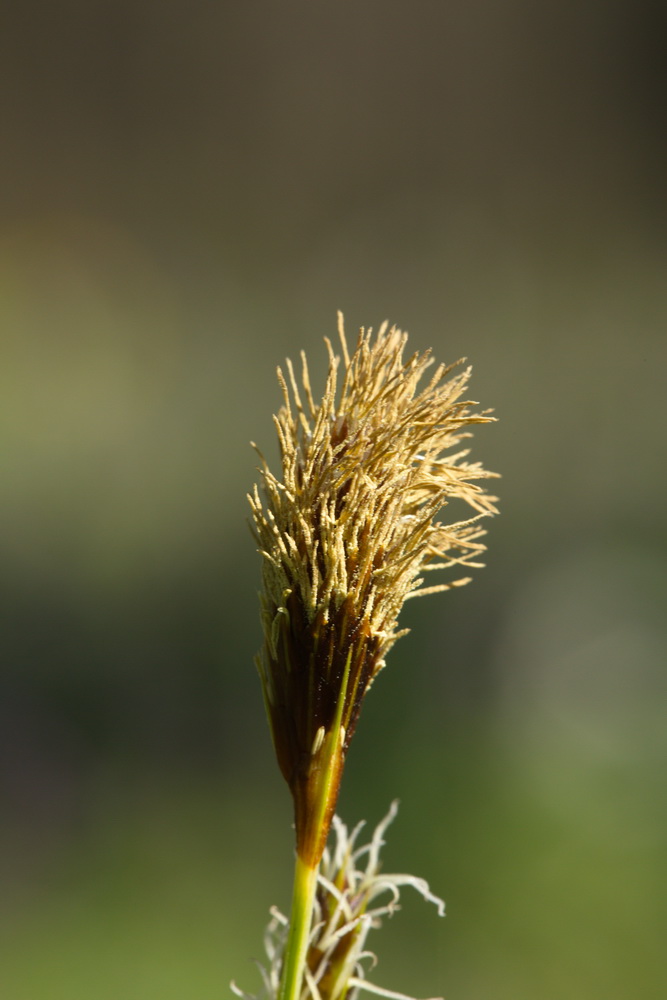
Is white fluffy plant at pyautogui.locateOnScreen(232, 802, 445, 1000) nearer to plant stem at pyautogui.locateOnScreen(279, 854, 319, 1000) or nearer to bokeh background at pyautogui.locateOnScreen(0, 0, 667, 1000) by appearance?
plant stem at pyautogui.locateOnScreen(279, 854, 319, 1000)

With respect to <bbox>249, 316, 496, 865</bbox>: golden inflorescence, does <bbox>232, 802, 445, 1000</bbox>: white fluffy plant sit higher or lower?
lower

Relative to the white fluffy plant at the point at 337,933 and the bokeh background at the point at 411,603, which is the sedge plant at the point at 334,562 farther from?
the bokeh background at the point at 411,603

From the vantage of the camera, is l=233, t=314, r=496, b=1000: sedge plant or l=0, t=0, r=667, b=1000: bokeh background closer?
l=233, t=314, r=496, b=1000: sedge plant

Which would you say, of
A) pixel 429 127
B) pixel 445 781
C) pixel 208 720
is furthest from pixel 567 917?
pixel 429 127

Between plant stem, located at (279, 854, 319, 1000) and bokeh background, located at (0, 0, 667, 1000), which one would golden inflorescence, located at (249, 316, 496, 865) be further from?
bokeh background, located at (0, 0, 667, 1000)

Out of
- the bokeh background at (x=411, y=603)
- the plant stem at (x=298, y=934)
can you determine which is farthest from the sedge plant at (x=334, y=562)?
the bokeh background at (x=411, y=603)

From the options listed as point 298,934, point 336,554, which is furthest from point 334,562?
point 298,934

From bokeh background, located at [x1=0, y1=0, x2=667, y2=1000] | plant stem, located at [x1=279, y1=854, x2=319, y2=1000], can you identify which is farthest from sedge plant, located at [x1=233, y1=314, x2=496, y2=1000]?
bokeh background, located at [x1=0, y1=0, x2=667, y2=1000]

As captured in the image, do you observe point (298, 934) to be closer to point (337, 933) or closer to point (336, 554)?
point (337, 933)
